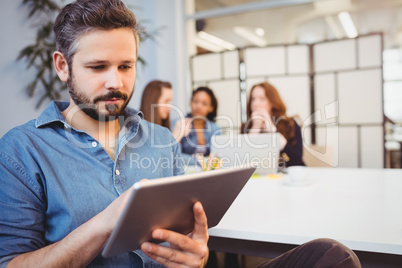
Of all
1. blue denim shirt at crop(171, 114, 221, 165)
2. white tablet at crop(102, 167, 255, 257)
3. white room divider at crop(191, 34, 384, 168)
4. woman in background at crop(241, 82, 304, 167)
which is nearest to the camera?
white tablet at crop(102, 167, 255, 257)

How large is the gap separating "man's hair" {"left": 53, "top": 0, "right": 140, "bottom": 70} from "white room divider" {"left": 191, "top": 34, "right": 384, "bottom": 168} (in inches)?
120

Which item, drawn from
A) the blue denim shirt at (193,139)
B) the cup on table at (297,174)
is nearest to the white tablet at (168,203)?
the cup on table at (297,174)

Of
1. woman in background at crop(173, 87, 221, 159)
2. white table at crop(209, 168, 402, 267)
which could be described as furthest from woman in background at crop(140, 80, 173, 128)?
white table at crop(209, 168, 402, 267)

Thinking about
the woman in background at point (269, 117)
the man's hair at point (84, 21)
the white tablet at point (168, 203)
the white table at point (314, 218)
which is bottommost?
the white table at point (314, 218)

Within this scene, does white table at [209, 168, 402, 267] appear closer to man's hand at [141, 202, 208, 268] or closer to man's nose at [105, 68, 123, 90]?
man's hand at [141, 202, 208, 268]

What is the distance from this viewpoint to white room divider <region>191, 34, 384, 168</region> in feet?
13.1

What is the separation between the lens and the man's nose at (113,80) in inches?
42.9

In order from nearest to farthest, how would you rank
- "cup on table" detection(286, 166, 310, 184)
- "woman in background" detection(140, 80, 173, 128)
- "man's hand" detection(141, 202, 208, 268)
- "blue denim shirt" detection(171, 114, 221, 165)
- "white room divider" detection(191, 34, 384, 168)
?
"man's hand" detection(141, 202, 208, 268) → "cup on table" detection(286, 166, 310, 184) → "woman in background" detection(140, 80, 173, 128) → "blue denim shirt" detection(171, 114, 221, 165) → "white room divider" detection(191, 34, 384, 168)

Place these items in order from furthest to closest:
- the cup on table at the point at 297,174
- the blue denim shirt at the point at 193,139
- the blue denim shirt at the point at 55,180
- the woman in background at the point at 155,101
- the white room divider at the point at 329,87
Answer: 1. the white room divider at the point at 329,87
2. the blue denim shirt at the point at 193,139
3. the woman in background at the point at 155,101
4. the cup on table at the point at 297,174
5. the blue denim shirt at the point at 55,180

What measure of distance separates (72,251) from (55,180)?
25 cm

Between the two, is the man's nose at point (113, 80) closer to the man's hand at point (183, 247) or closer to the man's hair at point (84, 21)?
the man's hair at point (84, 21)

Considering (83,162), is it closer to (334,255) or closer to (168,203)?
(168,203)

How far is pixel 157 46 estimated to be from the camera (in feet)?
15.1

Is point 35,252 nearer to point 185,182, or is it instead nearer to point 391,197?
point 185,182
